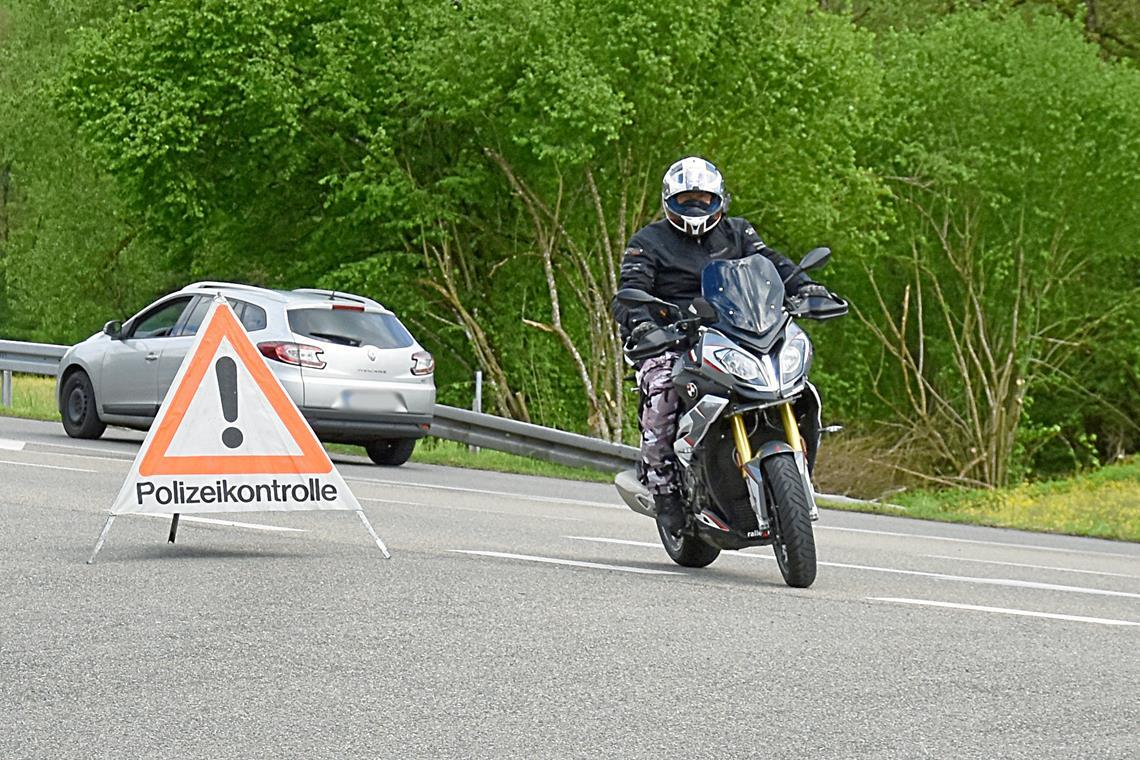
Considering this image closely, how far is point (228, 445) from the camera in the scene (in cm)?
988

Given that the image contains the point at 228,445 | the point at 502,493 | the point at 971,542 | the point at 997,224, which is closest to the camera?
the point at 228,445

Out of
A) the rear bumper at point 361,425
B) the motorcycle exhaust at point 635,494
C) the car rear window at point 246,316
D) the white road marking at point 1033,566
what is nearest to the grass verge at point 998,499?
the rear bumper at point 361,425

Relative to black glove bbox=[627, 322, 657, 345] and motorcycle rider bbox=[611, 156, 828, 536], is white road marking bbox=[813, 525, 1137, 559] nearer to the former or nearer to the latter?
motorcycle rider bbox=[611, 156, 828, 536]

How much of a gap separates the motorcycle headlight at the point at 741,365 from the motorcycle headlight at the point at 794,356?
0.13 metres

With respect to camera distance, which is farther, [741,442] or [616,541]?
[616,541]

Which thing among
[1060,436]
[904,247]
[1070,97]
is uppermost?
[1070,97]

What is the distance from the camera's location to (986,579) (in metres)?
10.8

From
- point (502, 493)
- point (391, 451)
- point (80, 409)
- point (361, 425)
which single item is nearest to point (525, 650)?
point (502, 493)

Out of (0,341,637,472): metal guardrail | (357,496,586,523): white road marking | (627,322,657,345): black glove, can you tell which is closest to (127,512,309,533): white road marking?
(357,496,586,523): white road marking

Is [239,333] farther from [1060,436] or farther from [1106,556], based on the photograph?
[1060,436]

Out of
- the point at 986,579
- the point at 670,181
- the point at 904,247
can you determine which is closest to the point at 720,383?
the point at 670,181

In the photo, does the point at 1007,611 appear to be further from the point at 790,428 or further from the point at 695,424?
the point at 695,424

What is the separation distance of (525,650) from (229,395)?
332 centimetres

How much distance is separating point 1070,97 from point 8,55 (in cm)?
3106
